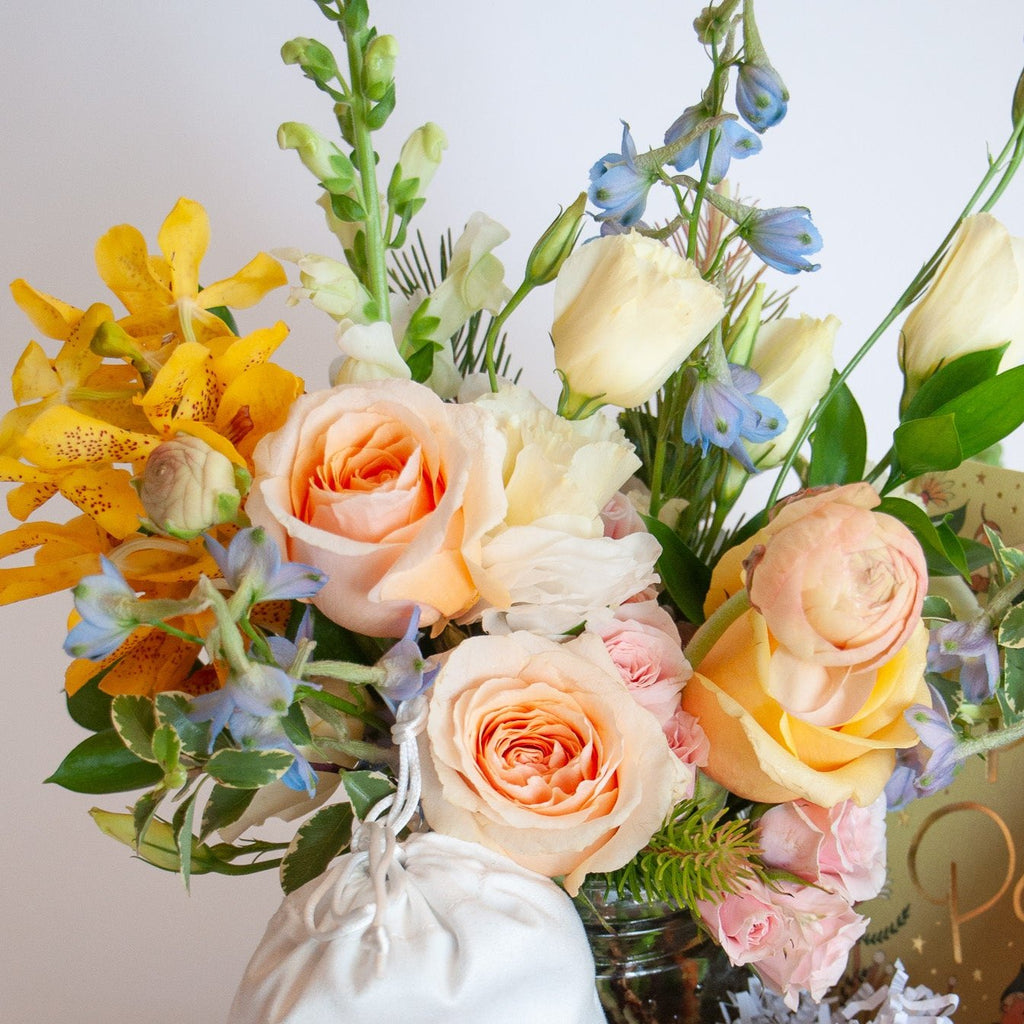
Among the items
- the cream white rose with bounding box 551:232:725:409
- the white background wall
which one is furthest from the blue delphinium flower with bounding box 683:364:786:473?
the white background wall

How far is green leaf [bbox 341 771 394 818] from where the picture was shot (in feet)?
1.64

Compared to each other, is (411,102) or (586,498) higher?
(411,102)

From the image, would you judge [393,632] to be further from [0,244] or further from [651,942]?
[0,244]

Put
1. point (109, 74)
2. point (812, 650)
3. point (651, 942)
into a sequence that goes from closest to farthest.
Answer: point (812, 650) < point (651, 942) < point (109, 74)

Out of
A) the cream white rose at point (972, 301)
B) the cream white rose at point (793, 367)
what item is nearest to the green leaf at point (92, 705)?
the cream white rose at point (793, 367)

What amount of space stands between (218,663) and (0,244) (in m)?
0.59

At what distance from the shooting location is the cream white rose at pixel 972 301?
1.85ft

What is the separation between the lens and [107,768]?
547mm

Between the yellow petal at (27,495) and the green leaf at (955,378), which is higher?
the green leaf at (955,378)

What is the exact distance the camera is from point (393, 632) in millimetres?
508

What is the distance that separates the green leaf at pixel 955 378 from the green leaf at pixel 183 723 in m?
0.39

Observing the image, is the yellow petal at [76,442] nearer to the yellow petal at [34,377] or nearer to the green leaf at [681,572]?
the yellow petal at [34,377]

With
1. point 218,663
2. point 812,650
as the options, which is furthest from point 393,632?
point 812,650

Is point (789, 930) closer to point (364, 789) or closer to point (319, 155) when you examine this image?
point (364, 789)
